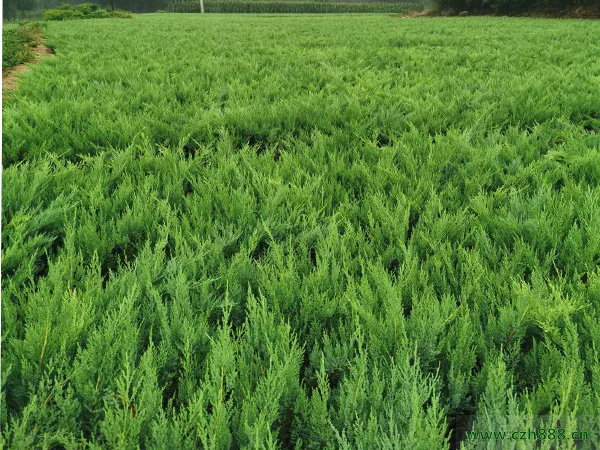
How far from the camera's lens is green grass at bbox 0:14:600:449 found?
0.90 m

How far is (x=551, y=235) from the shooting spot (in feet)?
5.15

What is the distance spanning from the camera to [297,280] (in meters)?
1.35

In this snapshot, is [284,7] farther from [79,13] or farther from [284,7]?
[79,13]

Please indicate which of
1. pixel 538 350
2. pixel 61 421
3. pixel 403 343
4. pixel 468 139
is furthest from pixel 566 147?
pixel 61 421

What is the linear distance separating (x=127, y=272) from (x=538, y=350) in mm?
1367

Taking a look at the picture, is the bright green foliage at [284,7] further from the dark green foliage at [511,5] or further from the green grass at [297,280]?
the green grass at [297,280]

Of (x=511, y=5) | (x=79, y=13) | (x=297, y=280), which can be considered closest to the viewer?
(x=297, y=280)

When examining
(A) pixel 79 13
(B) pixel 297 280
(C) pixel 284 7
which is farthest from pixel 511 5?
(C) pixel 284 7

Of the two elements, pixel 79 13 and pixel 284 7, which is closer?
pixel 79 13

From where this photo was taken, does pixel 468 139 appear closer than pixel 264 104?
Yes

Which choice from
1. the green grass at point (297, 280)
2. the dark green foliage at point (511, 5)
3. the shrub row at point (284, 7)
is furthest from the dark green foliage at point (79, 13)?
the green grass at point (297, 280)

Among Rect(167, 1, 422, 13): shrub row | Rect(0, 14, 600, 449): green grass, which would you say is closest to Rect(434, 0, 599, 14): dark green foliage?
Rect(167, 1, 422, 13): shrub row

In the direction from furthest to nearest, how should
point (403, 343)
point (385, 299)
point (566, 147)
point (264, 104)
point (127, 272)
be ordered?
point (264, 104) → point (566, 147) → point (127, 272) → point (385, 299) → point (403, 343)

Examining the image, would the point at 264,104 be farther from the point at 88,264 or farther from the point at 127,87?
the point at 88,264
